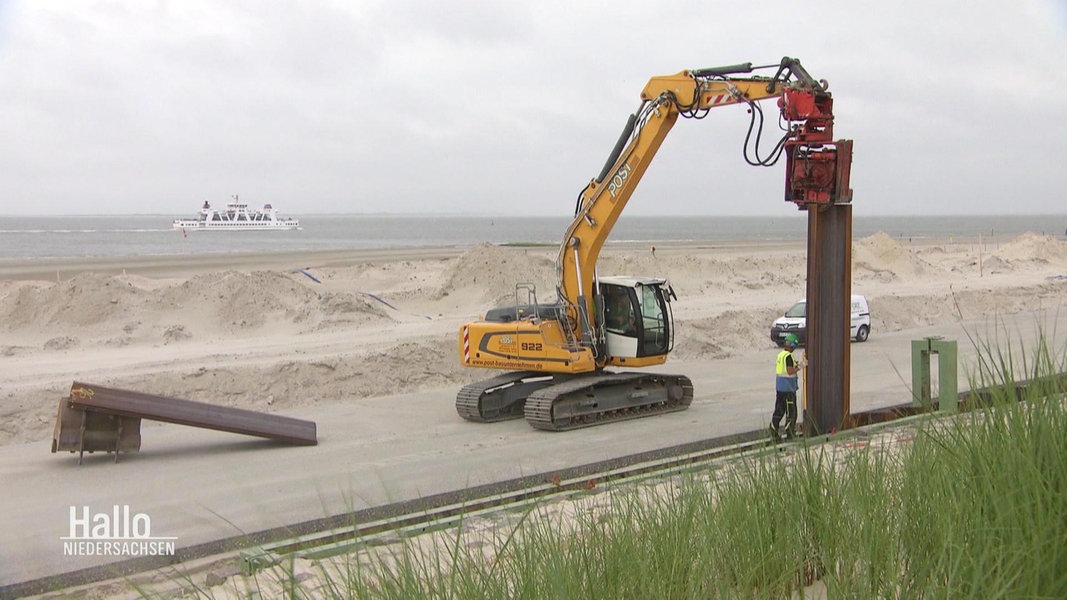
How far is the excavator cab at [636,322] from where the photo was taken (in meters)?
15.4

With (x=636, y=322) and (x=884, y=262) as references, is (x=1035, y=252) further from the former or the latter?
(x=636, y=322)

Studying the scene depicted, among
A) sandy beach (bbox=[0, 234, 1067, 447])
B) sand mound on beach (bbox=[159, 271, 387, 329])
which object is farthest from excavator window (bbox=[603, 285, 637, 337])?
sand mound on beach (bbox=[159, 271, 387, 329])

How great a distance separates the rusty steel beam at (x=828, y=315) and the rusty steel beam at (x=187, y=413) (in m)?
6.77

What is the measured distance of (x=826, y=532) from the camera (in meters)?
5.22

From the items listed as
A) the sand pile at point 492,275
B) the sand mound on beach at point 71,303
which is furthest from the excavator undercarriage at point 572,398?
the sand pile at point 492,275

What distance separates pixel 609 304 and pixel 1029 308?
929 inches

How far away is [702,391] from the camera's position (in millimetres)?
17906

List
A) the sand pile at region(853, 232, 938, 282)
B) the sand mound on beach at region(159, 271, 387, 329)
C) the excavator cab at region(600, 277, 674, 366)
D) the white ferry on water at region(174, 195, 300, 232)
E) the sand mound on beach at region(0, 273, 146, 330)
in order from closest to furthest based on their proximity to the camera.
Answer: the excavator cab at region(600, 277, 674, 366)
the sand mound on beach at region(0, 273, 146, 330)
the sand mound on beach at region(159, 271, 387, 329)
the sand pile at region(853, 232, 938, 282)
the white ferry on water at region(174, 195, 300, 232)

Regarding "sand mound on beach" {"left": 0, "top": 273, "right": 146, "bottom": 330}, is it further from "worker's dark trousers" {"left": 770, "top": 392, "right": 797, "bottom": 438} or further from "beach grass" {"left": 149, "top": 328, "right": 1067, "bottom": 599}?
"beach grass" {"left": 149, "top": 328, "right": 1067, "bottom": 599}

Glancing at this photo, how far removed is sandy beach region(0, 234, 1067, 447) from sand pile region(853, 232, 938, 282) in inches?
11.5

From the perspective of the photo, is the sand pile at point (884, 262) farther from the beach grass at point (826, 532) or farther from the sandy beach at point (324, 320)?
the beach grass at point (826, 532)

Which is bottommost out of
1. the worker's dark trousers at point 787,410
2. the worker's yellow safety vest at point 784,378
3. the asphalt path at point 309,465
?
the asphalt path at point 309,465

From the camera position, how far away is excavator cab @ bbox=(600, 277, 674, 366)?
50.5 feet

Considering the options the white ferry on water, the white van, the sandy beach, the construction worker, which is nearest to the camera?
the construction worker
